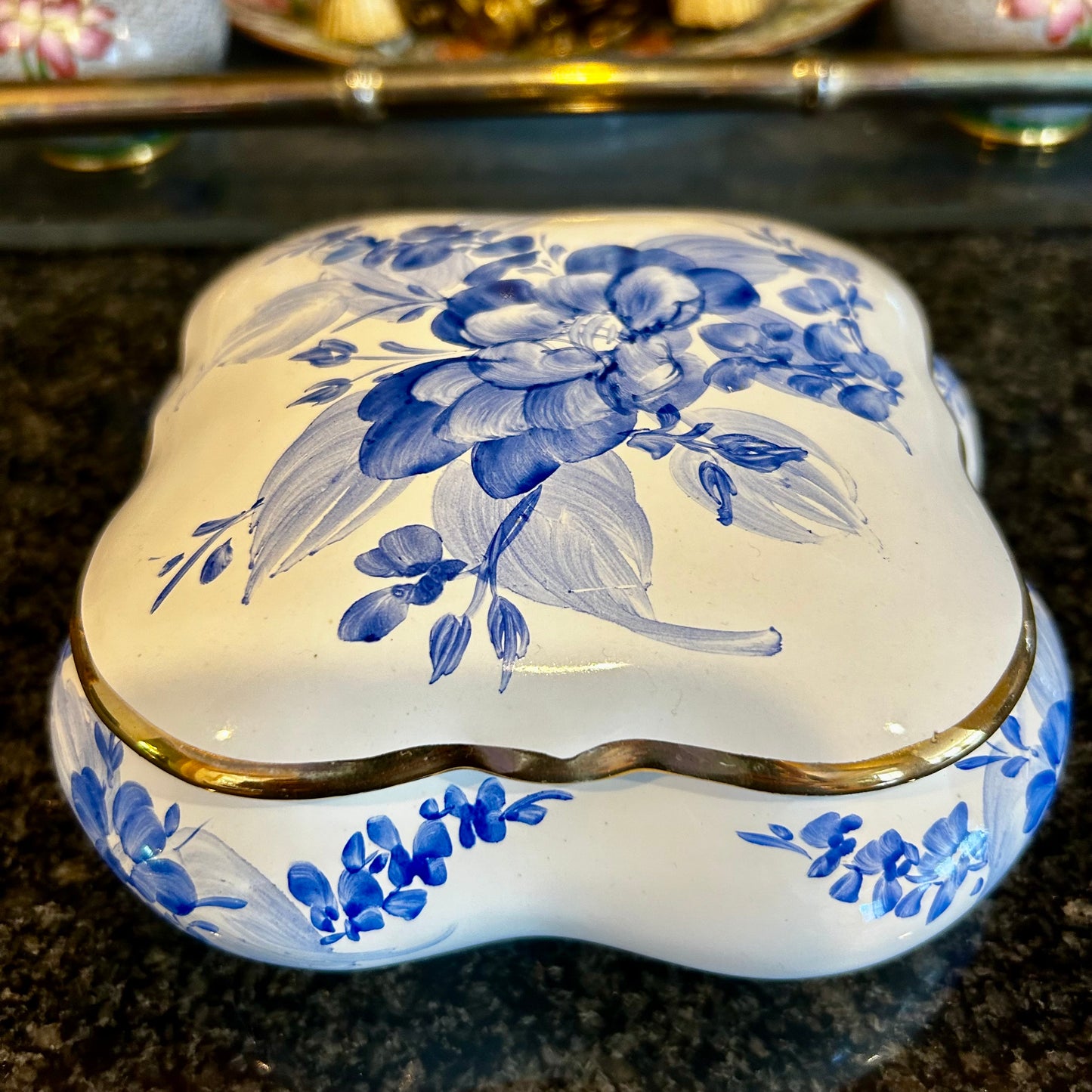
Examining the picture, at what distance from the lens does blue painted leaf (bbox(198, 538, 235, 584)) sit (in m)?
0.37

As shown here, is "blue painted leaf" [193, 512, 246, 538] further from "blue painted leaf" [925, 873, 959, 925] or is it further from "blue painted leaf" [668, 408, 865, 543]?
"blue painted leaf" [925, 873, 959, 925]

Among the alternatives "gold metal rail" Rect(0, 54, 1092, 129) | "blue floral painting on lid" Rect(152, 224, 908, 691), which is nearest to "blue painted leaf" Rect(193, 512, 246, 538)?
"blue floral painting on lid" Rect(152, 224, 908, 691)

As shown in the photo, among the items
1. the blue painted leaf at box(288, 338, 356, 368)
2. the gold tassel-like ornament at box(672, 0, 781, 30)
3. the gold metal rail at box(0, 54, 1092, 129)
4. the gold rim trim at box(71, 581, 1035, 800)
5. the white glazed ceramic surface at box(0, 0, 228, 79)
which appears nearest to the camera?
the gold rim trim at box(71, 581, 1035, 800)

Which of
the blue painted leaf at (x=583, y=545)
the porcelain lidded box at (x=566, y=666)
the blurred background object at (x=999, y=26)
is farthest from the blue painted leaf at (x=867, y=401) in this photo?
the blurred background object at (x=999, y=26)

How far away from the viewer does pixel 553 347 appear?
1.39 feet

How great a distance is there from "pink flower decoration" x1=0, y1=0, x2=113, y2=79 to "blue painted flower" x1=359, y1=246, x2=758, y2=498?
1.69 ft

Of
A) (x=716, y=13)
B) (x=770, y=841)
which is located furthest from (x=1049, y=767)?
(x=716, y=13)

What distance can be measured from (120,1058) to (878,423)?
0.39m

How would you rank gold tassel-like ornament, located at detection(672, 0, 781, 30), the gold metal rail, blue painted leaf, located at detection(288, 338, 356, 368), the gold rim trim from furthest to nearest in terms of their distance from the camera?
gold tassel-like ornament, located at detection(672, 0, 781, 30) < the gold metal rail < blue painted leaf, located at detection(288, 338, 356, 368) < the gold rim trim

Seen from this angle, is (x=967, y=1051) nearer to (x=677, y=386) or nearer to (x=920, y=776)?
(x=920, y=776)

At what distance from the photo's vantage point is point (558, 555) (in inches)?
14.0

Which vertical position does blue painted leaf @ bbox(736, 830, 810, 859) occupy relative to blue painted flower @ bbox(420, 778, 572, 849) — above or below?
below

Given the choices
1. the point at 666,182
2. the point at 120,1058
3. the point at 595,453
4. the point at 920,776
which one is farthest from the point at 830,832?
the point at 666,182

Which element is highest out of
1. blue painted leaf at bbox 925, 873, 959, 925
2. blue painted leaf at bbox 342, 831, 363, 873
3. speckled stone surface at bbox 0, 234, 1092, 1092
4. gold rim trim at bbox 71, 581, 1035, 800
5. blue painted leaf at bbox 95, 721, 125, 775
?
gold rim trim at bbox 71, 581, 1035, 800
